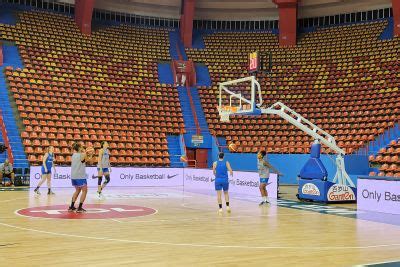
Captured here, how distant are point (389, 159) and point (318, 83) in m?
10.1

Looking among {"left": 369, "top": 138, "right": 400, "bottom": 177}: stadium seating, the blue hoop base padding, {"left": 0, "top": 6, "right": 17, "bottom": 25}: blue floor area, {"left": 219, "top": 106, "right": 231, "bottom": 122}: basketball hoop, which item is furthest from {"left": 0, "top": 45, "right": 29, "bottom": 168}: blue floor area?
{"left": 369, "top": 138, "right": 400, "bottom": 177}: stadium seating

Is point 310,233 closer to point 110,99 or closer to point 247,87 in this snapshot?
point 247,87

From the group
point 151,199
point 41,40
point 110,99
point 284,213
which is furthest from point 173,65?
point 284,213

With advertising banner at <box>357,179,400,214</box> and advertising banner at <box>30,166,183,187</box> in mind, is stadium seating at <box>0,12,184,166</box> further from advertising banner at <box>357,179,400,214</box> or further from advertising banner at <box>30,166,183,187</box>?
advertising banner at <box>357,179,400,214</box>

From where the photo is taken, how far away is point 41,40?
100 ft

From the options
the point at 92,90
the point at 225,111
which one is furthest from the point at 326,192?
the point at 92,90

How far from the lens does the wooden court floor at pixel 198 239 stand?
7224 millimetres

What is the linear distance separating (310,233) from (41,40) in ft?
82.0

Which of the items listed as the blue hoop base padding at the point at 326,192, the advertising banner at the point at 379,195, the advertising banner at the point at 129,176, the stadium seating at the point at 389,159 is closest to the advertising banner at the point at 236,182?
the advertising banner at the point at 129,176

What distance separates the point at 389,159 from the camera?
21.3 meters

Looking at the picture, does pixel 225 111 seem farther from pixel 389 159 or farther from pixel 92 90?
pixel 92 90

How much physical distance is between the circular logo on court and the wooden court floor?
199mm

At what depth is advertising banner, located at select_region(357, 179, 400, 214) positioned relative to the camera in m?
13.5

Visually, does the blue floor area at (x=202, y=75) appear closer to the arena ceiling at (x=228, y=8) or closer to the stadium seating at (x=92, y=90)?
the stadium seating at (x=92, y=90)
